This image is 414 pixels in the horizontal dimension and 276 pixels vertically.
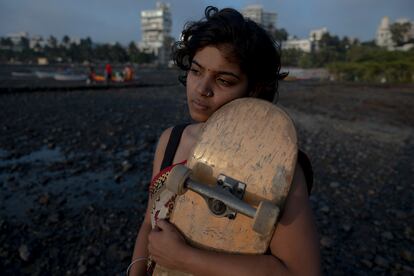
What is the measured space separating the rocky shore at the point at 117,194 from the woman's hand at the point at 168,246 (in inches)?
103

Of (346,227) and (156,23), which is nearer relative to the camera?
(346,227)

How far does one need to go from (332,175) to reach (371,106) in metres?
15.4

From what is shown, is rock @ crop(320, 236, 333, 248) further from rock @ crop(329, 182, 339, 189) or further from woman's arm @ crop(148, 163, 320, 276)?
woman's arm @ crop(148, 163, 320, 276)

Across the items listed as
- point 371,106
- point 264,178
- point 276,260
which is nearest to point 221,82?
point 264,178

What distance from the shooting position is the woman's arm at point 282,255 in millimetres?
1321

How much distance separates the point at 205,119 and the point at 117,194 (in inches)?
174

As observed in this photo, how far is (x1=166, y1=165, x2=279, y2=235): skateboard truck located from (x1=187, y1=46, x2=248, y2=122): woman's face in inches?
21.3

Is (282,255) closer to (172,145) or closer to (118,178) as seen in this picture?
(172,145)

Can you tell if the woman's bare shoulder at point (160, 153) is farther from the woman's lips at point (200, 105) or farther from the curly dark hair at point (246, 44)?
the curly dark hair at point (246, 44)

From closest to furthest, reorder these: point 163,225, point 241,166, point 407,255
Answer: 1. point 241,166
2. point 163,225
3. point 407,255

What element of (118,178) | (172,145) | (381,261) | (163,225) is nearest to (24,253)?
(118,178)

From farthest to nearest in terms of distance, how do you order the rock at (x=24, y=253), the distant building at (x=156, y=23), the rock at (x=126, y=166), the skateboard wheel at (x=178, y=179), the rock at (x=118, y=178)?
the distant building at (x=156, y=23)
the rock at (x=126, y=166)
the rock at (x=118, y=178)
the rock at (x=24, y=253)
the skateboard wheel at (x=178, y=179)

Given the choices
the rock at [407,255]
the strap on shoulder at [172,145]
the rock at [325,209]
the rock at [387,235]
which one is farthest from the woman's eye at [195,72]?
the rock at [325,209]

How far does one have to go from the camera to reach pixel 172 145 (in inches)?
77.7
